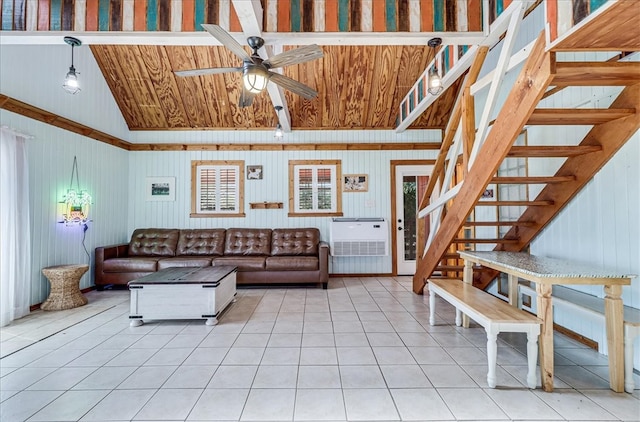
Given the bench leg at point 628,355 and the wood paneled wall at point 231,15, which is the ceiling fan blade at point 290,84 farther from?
the bench leg at point 628,355

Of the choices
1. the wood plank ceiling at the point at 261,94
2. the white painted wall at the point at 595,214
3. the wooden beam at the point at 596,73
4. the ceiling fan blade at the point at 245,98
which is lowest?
the white painted wall at the point at 595,214

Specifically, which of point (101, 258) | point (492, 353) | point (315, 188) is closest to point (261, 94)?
point (315, 188)

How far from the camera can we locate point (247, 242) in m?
5.57

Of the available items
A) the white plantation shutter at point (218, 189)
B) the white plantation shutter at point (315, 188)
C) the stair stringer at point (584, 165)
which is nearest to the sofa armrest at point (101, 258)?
the white plantation shutter at point (218, 189)

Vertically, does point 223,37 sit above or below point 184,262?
above

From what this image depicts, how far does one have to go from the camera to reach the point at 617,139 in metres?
2.39

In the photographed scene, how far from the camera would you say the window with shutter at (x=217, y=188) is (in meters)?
6.04

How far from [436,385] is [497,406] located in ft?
1.24

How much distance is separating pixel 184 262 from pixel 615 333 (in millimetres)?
5124

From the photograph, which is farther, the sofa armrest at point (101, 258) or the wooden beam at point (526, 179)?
the sofa armrest at point (101, 258)

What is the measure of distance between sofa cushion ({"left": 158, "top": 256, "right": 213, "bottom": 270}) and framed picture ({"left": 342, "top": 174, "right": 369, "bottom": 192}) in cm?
288

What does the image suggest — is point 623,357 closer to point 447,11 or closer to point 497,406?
point 497,406

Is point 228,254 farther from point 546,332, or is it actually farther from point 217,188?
point 546,332

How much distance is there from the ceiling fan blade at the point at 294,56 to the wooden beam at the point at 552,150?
1763 millimetres
